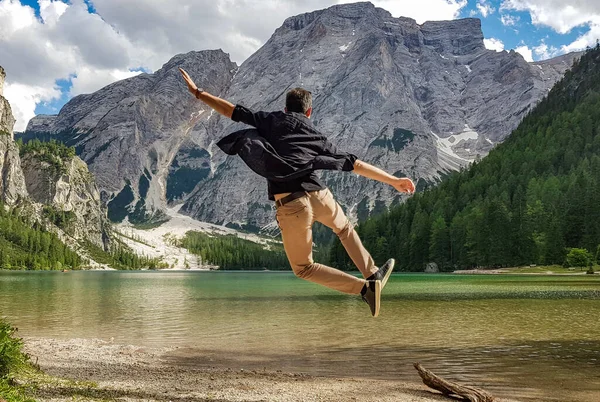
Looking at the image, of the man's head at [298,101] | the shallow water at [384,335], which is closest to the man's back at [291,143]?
the man's head at [298,101]

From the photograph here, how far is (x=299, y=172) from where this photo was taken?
7.59 metres

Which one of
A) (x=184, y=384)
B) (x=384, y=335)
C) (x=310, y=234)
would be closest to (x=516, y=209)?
(x=384, y=335)

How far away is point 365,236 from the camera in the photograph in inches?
6983

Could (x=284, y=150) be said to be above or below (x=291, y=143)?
below

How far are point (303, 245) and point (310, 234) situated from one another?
21cm

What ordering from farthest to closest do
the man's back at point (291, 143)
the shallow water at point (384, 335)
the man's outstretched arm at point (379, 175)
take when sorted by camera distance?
the shallow water at point (384, 335), the man's outstretched arm at point (379, 175), the man's back at point (291, 143)

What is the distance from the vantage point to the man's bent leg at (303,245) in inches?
302

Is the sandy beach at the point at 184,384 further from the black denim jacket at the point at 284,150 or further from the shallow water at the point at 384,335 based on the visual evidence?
the black denim jacket at the point at 284,150

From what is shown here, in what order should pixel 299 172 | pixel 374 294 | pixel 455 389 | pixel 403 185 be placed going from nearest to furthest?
1. pixel 299 172
2. pixel 374 294
3. pixel 403 185
4. pixel 455 389

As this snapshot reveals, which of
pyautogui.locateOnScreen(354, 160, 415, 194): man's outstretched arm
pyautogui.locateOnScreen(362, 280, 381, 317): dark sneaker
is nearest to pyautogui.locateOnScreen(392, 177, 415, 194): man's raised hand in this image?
pyautogui.locateOnScreen(354, 160, 415, 194): man's outstretched arm

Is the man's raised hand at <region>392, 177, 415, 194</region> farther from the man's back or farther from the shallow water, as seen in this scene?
the shallow water

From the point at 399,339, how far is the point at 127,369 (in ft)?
41.3

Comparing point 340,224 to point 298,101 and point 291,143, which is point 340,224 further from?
point 298,101

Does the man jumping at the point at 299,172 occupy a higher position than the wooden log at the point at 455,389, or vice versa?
the man jumping at the point at 299,172
